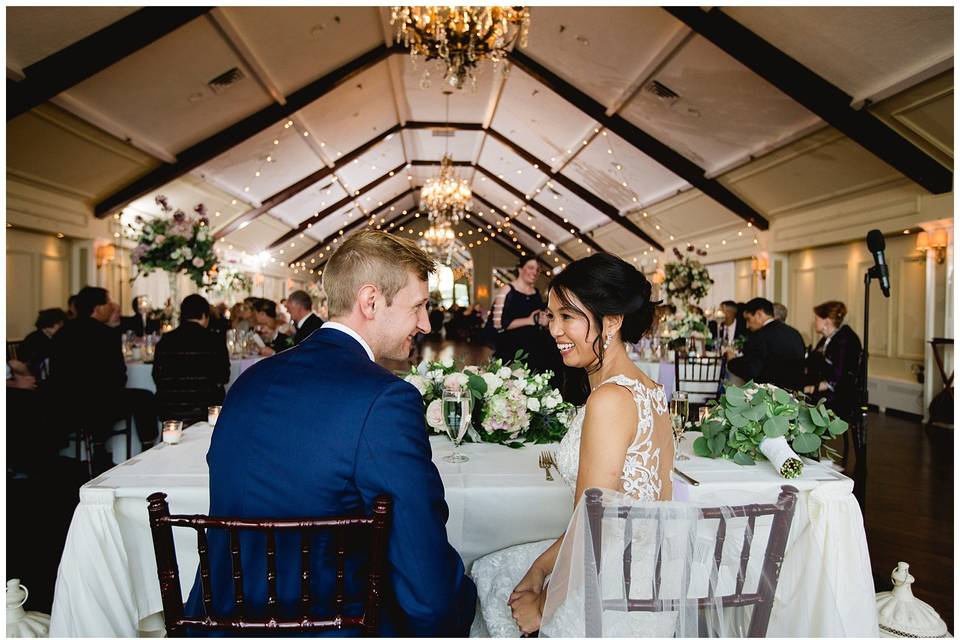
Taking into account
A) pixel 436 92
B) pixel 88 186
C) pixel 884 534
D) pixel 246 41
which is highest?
pixel 436 92

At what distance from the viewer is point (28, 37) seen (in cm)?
493

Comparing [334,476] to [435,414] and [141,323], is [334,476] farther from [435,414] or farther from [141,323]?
[141,323]

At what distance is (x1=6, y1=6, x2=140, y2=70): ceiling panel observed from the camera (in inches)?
188

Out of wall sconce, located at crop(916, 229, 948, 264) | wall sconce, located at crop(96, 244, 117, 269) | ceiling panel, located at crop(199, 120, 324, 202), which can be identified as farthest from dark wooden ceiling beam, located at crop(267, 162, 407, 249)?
wall sconce, located at crop(916, 229, 948, 264)

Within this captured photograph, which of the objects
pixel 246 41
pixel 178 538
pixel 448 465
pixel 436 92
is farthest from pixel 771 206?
pixel 178 538

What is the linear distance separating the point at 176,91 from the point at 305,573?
717cm

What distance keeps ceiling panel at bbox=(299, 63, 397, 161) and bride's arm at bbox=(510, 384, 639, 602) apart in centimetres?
848

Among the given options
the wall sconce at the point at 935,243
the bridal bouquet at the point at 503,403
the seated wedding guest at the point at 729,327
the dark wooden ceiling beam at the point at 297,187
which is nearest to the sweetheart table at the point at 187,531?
the bridal bouquet at the point at 503,403

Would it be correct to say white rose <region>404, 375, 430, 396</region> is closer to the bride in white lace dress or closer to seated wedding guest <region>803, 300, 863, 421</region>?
the bride in white lace dress


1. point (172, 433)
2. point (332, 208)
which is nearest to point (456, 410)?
point (172, 433)

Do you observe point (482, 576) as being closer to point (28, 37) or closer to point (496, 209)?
point (28, 37)

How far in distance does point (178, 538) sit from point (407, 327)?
104 cm

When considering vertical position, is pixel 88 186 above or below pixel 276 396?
above

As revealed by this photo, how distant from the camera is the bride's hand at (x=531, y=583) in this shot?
1452mm
